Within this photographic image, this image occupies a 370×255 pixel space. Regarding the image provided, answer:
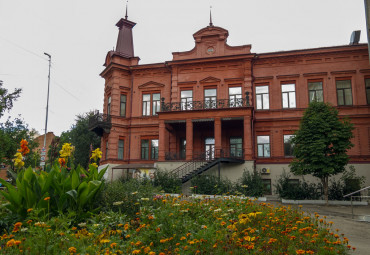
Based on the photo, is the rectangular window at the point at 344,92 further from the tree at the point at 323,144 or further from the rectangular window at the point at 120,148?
the rectangular window at the point at 120,148

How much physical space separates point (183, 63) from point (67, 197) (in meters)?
18.2

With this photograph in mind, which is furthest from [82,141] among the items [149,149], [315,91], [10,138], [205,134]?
[315,91]

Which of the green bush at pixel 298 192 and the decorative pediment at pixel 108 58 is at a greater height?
the decorative pediment at pixel 108 58

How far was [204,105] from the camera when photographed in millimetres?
21234

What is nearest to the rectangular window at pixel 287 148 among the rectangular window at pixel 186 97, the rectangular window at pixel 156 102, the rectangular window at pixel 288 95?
the rectangular window at pixel 288 95

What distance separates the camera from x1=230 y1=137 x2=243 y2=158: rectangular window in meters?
21.6

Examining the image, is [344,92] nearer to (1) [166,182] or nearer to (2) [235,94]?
(2) [235,94]

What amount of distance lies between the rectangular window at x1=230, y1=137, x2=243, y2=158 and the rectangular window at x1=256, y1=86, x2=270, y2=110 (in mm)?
2796

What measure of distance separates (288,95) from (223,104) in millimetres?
4835

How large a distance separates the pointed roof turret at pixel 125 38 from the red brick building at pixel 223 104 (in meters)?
1.07

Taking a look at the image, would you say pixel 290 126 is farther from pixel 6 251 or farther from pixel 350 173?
pixel 6 251

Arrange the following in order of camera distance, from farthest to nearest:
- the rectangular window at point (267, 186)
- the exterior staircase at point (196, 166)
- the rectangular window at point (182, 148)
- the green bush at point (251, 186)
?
the rectangular window at point (182, 148), the rectangular window at point (267, 186), the exterior staircase at point (196, 166), the green bush at point (251, 186)

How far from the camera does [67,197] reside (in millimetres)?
5969

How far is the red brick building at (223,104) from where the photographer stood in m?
19.8
